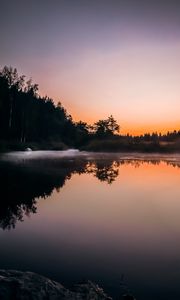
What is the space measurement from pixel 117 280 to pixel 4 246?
288cm

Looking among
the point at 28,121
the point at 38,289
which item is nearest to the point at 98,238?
the point at 38,289

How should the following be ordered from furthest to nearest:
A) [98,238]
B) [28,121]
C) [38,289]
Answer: [28,121]
[98,238]
[38,289]

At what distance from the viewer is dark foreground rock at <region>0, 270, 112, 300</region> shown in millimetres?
4368

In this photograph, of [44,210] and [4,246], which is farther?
[44,210]

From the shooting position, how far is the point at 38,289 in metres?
4.59

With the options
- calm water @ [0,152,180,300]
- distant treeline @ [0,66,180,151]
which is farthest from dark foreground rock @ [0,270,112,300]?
distant treeline @ [0,66,180,151]

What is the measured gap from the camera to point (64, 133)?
358ft

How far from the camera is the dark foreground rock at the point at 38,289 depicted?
14.3 ft

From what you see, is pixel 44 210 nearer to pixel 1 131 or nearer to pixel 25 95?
pixel 1 131

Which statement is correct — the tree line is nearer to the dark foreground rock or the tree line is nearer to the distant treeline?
the distant treeline

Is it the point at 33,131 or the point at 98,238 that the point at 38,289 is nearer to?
the point at 98,238

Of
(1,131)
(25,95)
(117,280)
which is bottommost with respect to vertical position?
(117,280)

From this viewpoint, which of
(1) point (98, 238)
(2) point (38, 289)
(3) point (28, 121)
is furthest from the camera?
(3) point (28, 121)

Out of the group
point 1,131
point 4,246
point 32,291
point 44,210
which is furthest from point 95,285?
point 1,131
